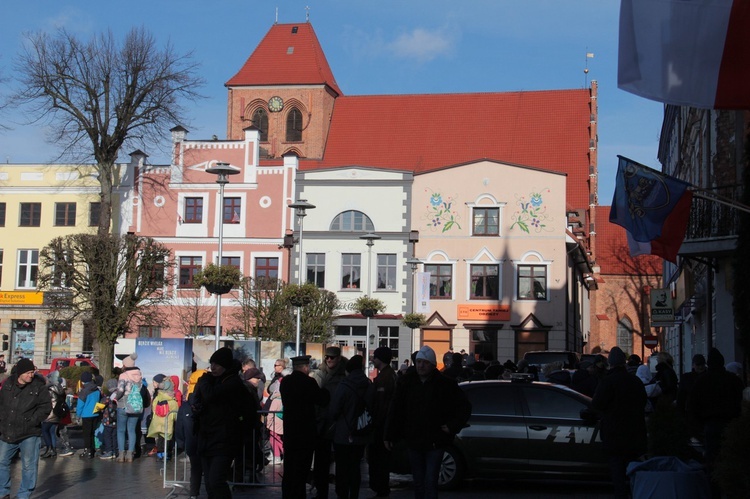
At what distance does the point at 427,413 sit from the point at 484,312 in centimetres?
3882

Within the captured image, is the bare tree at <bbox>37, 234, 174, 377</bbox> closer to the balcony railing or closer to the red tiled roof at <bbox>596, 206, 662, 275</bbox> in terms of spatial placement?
the balcony railing

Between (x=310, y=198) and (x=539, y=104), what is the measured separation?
17913 millimetres

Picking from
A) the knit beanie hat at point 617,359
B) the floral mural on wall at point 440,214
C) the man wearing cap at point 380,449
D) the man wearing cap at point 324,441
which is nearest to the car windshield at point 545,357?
the man wearing cap at point 380,449

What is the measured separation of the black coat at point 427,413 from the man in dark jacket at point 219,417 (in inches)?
63.3

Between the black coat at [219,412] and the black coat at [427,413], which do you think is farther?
the black coat at [219,412]

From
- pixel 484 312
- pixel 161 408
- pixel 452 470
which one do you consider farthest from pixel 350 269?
pixel 452 470

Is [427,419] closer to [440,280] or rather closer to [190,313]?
[440,280]

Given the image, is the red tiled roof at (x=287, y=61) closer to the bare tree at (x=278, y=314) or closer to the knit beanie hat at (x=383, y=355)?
the bare tree at (x=278, y=314)

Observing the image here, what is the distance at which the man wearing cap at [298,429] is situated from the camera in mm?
11391

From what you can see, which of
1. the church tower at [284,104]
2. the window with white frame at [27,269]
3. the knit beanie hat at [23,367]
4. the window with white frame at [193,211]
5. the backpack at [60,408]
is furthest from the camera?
the church tower at [284,104]

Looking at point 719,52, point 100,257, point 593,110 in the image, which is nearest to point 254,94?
point 593,110

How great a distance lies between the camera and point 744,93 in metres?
8.66

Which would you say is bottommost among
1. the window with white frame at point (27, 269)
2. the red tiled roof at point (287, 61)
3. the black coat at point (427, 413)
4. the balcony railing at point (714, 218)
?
the black coat at point (427, 413)

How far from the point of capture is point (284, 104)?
64.1 meters
